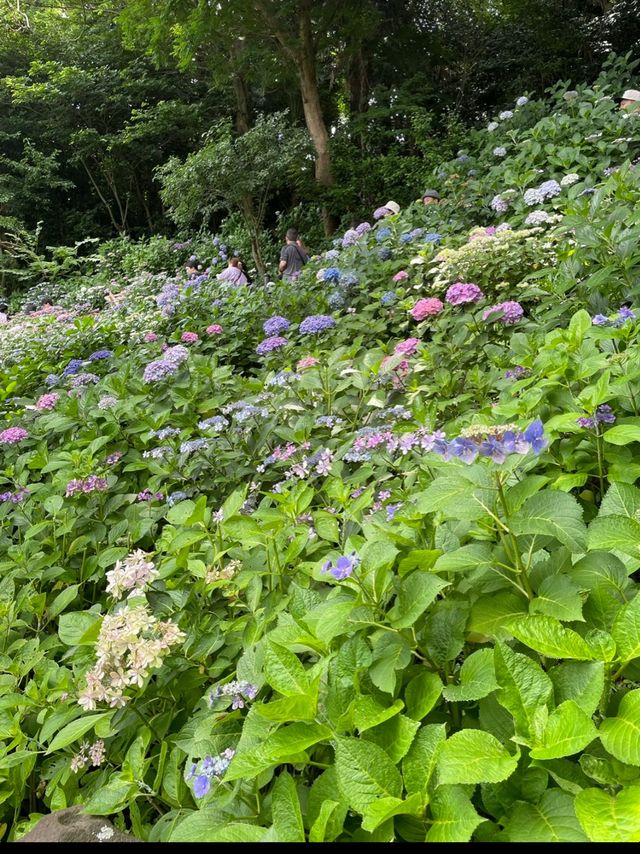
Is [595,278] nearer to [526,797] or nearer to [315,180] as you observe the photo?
[526,797]

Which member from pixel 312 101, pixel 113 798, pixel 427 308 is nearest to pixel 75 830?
pixel 113 798

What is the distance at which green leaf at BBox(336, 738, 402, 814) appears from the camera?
63cm

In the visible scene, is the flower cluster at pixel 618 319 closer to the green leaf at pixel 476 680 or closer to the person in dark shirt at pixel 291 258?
the green leaf at pixel 476 680

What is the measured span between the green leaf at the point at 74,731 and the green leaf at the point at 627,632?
A: 33.9 inches

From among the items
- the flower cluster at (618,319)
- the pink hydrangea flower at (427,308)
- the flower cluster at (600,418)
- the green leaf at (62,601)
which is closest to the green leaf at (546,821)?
the flower cluster at (600,418)

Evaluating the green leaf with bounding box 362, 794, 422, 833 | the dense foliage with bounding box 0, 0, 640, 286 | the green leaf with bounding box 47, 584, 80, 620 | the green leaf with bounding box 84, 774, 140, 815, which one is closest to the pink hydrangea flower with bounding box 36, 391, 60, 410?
the green leaf with bounding box 47, 584, 80, 620

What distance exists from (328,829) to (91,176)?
724 inches

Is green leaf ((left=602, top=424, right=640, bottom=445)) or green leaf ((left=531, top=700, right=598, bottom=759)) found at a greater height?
green leaf ((left=602, top=424, right=640, bottom=445))

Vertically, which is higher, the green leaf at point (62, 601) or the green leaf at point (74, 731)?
the green leaf at point (74, 731)

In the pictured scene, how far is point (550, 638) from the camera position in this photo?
660 mm

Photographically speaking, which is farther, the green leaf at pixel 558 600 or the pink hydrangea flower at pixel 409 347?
the pink hydrangea flower at pixel 409 347

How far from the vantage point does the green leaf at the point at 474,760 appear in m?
0.58

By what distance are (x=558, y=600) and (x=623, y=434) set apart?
467 mm

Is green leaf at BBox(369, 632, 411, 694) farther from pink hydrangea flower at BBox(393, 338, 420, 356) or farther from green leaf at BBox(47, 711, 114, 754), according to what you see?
pink hydrangea flower at BBox(393, 338, 420, 356)
